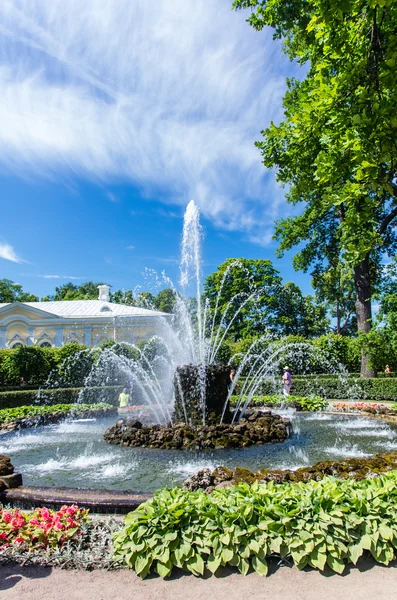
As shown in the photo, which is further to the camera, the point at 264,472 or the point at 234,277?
the point at 234,277

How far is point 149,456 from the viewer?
8086mm

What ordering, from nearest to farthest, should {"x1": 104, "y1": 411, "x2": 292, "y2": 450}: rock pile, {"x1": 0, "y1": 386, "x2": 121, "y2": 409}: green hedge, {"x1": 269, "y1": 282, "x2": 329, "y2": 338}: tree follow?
{"x1": 104, "y1": 411, "x2": 292, "y2": 450}: rock pile, {"x1": 0, "y1": 386, "x2": 121, "y2": 409}: green hedge, {"x1": 269, "y1": 282, "x2": 329, "y2": 338}: tree

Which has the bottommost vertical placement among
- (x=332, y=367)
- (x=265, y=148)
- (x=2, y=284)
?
(x=332, y=367)

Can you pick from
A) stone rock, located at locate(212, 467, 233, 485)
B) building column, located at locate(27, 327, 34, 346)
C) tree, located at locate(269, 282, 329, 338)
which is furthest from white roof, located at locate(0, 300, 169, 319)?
stone rock, located at locate(212, 467, 233, 485)

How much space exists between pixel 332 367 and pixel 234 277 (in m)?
16.6

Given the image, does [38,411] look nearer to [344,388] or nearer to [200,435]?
[200,435]

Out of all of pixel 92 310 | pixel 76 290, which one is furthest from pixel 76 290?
pixel 92 310

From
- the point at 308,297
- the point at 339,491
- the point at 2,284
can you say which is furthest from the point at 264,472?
the point at 2,284

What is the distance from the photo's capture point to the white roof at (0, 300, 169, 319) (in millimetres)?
40406

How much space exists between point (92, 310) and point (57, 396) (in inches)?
975

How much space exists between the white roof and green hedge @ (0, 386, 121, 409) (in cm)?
1674

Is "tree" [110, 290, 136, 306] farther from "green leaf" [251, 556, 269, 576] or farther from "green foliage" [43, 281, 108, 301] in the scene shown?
"green leaf" [251, 556, 269, 576]

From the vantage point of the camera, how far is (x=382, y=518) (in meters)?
3.51

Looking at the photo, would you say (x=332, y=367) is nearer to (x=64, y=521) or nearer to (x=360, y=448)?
(x=360, y=448)
